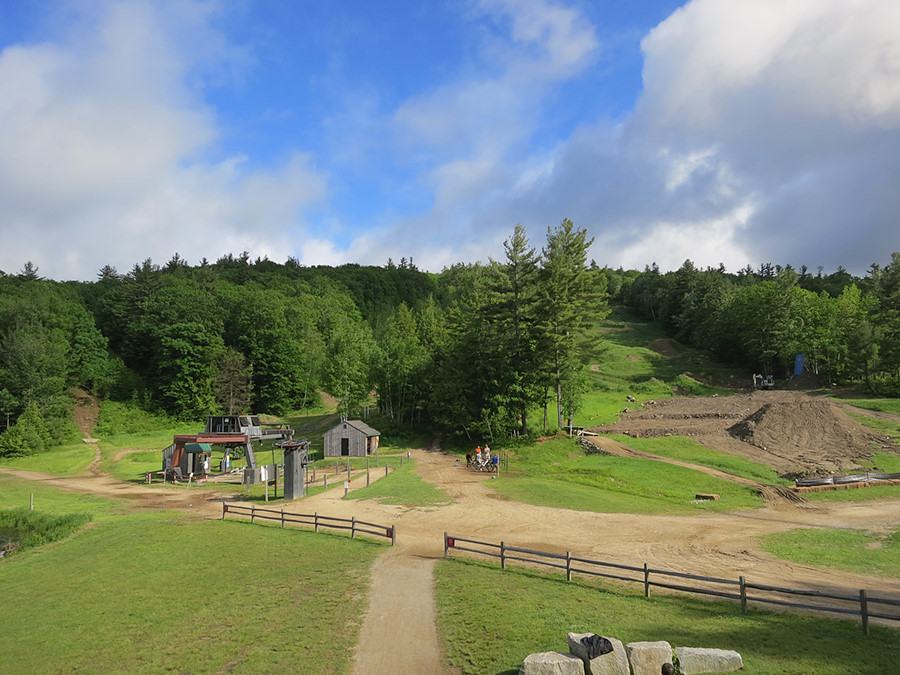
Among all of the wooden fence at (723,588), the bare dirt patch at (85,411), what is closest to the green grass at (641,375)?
the wooden fence at (723,588)

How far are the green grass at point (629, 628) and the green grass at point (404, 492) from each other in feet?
44.0

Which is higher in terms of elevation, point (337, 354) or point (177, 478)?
point (337, 354)

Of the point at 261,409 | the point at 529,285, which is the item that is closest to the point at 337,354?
the point at 261,409

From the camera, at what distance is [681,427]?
49781 mm

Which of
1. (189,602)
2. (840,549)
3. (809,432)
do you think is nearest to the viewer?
(189,602)

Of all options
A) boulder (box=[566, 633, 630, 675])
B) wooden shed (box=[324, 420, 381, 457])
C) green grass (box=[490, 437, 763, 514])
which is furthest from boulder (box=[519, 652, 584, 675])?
wooden shed (box=[324, 420, 381, 457])

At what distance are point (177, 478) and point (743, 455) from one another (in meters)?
45.8

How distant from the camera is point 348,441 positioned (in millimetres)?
49469

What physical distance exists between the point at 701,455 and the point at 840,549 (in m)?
21.5

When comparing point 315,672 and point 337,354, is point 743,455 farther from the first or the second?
point 337,354

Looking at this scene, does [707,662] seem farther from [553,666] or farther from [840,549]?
[840,549]

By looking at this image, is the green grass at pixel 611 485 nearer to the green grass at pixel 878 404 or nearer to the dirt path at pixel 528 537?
the dirt path at pixel 528 537

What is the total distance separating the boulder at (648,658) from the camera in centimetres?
991

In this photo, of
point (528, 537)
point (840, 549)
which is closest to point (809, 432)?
point (840, 549)
